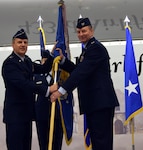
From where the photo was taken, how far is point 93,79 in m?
3.02

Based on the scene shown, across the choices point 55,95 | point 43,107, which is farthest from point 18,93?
point 43,107

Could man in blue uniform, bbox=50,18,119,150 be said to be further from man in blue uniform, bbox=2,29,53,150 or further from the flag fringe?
the flag fringe

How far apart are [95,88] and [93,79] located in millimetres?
69

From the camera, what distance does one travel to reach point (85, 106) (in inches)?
120

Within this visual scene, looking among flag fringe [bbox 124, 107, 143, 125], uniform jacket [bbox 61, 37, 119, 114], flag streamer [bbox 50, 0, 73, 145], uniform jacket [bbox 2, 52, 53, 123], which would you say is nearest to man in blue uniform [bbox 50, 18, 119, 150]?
uniform jacket [bbox 61, 37, 119, 114]

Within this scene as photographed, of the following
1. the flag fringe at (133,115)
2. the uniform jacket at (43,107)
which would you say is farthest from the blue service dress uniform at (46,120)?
the flag fringe at (133,115)

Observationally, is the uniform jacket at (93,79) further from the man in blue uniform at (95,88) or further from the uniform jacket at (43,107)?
the uniform jacket at (43,107)

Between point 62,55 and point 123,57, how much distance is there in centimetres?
102

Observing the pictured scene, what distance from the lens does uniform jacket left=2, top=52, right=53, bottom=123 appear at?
3.08 metres

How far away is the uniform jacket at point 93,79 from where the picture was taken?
2.96 metres

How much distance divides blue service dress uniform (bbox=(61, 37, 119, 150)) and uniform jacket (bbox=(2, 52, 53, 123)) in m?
0.29

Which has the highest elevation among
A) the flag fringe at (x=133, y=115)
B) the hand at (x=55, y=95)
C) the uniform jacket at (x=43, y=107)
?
the hand at (x=55, y=95)

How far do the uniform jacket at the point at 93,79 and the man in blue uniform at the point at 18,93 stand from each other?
11.1 inches

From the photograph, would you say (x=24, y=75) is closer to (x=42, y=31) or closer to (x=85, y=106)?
(x=85, y=106)
